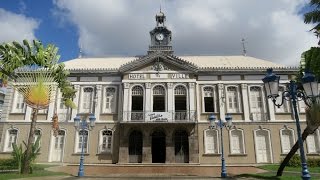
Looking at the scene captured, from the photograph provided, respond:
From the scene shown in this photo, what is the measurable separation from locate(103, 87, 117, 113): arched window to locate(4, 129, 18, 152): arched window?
8.65 m

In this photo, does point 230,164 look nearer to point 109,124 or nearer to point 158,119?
point 158,119

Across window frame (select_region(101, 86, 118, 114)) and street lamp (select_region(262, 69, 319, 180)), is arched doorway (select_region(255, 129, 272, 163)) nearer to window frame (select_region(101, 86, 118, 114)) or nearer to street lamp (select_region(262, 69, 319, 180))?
window frame (select_region(101, 86, 118, 114))

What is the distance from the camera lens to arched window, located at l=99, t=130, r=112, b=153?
1051 inches

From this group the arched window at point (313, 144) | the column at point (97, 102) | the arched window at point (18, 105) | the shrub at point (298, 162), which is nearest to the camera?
the shrub at point (298, 162)

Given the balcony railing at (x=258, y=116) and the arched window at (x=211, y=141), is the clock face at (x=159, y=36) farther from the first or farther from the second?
the balcony railing at (x=258, y=116)

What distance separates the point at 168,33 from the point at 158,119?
1117cm

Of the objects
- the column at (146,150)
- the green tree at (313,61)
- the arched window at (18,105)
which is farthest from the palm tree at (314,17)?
the arched window at (18,105)

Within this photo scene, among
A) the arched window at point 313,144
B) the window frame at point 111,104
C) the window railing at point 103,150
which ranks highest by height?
the window frame at point 111,104

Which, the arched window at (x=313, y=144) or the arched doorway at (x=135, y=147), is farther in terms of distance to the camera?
the arched doorway at (x=135, y=147)

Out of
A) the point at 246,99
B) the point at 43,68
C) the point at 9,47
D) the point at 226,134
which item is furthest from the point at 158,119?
the point at 9,47

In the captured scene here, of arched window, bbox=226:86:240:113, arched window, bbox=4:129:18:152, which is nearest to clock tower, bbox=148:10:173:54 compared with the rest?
arched window, bbox=226:86:240:113

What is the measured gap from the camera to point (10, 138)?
27.4 meters

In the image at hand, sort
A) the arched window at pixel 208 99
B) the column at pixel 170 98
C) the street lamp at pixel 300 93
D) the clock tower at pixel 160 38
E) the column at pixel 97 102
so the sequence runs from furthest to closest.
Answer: the clock tower at pixel 160 38 < the arched window at pixel 208 99 < the column at pixel 97 102 < the column at pixel 170 98 < the street lamp at pixel 300 93

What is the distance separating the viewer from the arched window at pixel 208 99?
28016 mm
